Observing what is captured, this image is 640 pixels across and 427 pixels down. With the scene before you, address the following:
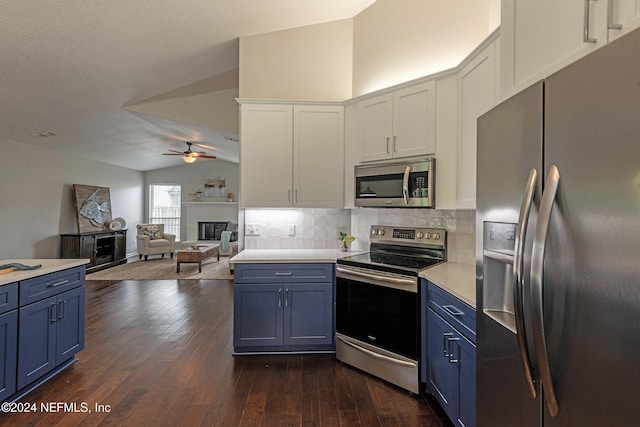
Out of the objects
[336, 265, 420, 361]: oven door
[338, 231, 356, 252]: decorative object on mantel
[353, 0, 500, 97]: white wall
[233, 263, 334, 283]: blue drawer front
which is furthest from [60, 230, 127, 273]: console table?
[353, 0, 500, 97]: white wall

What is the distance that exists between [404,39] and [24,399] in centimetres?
408

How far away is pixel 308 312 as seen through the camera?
296 cm

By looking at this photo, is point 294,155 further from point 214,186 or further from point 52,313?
point 214,186

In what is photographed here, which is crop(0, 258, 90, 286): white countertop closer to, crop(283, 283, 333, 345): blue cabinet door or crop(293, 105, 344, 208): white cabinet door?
crop(283, 283, 333, 345): blue cabinet door

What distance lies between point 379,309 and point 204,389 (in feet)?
4.62

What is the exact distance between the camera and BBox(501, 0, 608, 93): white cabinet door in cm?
87

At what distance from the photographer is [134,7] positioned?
287 centimetres

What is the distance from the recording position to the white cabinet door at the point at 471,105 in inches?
79.0

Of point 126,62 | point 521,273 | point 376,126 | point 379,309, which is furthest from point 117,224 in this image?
point 521,273

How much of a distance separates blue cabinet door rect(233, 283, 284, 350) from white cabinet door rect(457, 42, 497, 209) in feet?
5.59

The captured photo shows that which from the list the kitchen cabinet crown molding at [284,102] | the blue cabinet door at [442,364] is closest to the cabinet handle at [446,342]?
the blue cabinet door at [442,364]

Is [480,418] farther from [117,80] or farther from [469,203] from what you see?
[117,80]

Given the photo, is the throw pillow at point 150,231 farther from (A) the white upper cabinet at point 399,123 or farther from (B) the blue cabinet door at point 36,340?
(A) the white upper cabinet at point 399,123

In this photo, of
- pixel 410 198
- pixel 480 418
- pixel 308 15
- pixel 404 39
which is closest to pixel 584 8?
pixel 480 418
